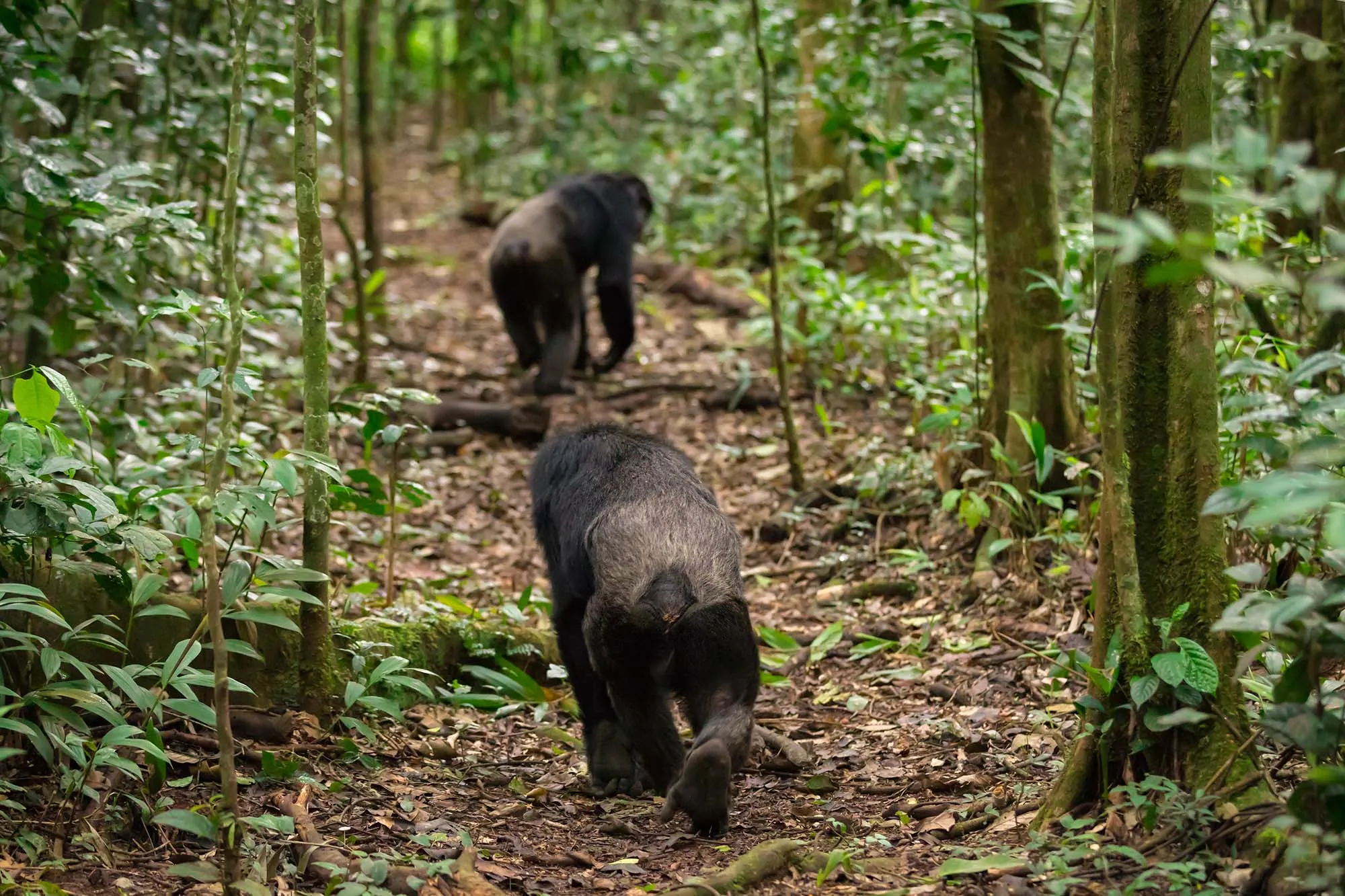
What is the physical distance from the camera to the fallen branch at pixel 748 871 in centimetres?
322

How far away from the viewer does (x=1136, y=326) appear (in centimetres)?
342

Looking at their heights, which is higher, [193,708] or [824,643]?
[193,708]

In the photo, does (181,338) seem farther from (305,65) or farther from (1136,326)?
(1136,326)

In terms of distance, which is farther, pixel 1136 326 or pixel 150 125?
pixel 150 125

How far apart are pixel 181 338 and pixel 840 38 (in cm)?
571

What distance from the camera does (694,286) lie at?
12414mm

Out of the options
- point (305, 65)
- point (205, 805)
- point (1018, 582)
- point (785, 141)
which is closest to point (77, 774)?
point (205, 805)

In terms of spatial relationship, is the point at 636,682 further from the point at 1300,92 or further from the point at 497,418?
the point at 1300,92

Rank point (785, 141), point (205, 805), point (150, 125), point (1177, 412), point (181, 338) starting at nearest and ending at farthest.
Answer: point (1177, 412) → point (205, 805) → point (181, 338) → point (150, 125) → point (785, 141)

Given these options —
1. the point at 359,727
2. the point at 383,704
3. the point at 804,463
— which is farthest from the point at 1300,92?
the point at 359,727

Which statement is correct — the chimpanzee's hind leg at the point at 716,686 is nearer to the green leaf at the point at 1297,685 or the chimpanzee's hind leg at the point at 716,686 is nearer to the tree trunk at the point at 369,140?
the green leaf at the point at 1297,685

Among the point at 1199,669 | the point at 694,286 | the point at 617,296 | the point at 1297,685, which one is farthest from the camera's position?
the point at 694,286

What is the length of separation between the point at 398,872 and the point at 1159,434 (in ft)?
8.09

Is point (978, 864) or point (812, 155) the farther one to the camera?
point (812, 155)
